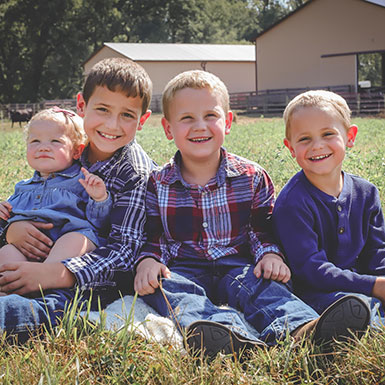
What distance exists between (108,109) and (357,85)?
26159mm

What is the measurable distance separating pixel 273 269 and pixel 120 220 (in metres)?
1.02

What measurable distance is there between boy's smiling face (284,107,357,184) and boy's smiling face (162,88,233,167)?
0.48 metres

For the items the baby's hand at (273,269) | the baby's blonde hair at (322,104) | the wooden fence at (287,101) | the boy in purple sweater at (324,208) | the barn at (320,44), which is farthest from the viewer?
the barn at (320,44)

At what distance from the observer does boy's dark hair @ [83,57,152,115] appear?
3.21 m

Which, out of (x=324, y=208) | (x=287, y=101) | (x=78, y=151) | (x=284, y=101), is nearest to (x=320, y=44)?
(x=284, y=101)

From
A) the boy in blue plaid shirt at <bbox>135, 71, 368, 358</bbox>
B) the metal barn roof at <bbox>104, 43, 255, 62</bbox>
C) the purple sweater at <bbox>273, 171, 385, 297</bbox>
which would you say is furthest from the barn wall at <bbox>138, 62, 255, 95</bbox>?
the purple sweater at <bbox>273, 171, 385, 297</bbox>

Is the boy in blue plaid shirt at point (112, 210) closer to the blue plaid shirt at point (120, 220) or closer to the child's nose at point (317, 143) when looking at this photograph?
the blue plaid shirt at point (120, 220)

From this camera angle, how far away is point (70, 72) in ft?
156

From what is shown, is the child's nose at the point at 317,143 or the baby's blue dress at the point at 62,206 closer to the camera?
the child's nose at the point at 317,143

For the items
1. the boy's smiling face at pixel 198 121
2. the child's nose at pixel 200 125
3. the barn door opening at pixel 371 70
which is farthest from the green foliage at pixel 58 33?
the child's nose at pixel 200 125

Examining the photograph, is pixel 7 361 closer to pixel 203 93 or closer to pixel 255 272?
pixel 255 272

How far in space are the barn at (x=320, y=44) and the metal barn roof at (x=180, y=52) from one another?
34.1ft

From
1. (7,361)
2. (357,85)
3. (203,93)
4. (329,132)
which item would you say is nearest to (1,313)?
(7,361)

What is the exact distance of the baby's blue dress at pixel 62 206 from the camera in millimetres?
3139
